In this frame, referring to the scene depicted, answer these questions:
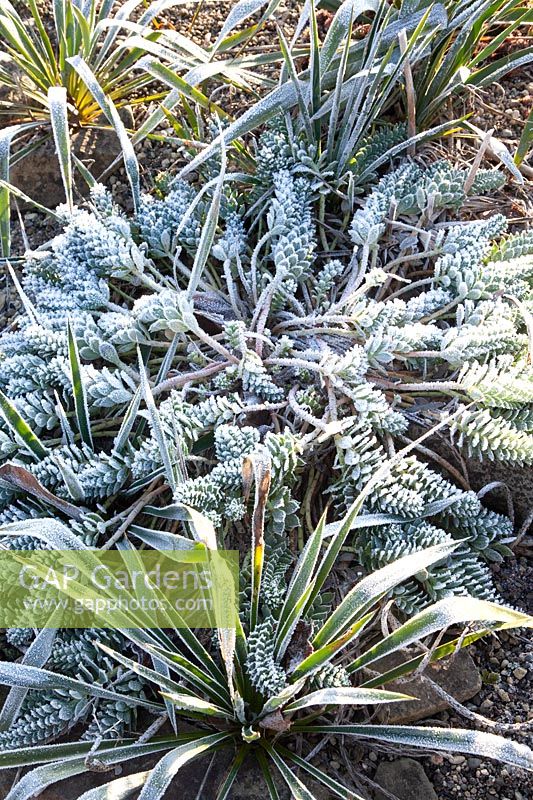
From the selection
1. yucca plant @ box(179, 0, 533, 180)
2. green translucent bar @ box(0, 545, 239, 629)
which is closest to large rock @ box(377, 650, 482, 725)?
green translucent bar @ box(0, 545, 239, 629)

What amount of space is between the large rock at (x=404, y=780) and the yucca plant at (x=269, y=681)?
0.04 m

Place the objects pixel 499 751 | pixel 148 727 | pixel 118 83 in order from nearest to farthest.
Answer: pixel 499 751 < pixel 148 727 < pixel 118 83

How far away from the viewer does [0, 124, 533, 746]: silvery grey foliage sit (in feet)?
4.45

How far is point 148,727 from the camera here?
1.29 meters

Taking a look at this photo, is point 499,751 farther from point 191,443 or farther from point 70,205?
point 70,205

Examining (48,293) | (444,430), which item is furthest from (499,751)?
(48,293)

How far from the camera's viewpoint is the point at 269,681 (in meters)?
1.17

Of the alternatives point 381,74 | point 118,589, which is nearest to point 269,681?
point 118,589

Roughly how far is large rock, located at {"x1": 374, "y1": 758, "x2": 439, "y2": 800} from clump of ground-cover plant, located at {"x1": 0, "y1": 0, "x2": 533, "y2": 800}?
9 cm

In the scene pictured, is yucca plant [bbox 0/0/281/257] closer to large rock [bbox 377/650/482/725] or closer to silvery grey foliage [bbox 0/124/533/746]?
silvery grey foliage [bbox 0/124/533/746]

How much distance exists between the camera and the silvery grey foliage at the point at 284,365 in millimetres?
1357

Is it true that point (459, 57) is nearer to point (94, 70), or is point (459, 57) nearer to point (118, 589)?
point (94, 70)

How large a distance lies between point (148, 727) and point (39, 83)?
151cm

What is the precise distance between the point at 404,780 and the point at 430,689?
15cm
